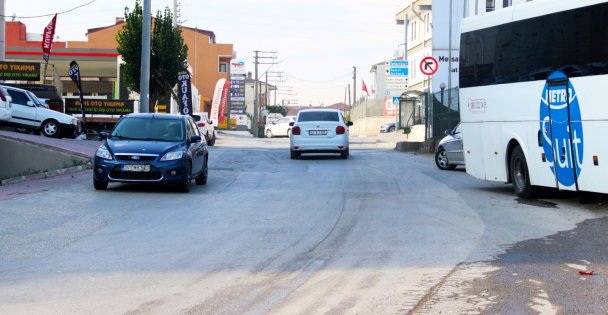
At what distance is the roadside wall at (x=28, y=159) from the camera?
23906 mm

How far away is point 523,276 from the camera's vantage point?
8.15 metres

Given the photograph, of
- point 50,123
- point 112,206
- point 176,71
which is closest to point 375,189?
point 112,206

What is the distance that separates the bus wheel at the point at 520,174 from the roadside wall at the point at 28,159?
1173cm

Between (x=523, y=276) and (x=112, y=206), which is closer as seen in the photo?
(x=523, y=276)

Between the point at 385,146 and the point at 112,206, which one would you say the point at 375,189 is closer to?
the point at 112,206

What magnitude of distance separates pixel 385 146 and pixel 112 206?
30.7m

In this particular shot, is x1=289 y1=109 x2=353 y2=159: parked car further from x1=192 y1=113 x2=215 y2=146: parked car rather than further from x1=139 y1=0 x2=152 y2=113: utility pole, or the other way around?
x1=192 y1=113 x2=215 y2=146: parked car

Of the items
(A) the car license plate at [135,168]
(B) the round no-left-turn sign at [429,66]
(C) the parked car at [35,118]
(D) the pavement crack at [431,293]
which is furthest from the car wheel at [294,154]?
(D) the pavement crack at [431,293]

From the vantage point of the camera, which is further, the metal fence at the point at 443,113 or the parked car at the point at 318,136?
the metal fence at the point at 443,113

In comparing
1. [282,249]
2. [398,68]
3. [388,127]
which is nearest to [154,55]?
[398,68]

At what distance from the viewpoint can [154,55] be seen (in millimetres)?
46688

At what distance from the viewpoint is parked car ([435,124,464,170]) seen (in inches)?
941

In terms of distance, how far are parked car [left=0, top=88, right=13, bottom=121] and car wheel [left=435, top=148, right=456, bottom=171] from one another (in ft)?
51.2

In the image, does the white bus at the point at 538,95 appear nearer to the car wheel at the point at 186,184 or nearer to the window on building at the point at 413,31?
the car wheel at the point at 186,184
